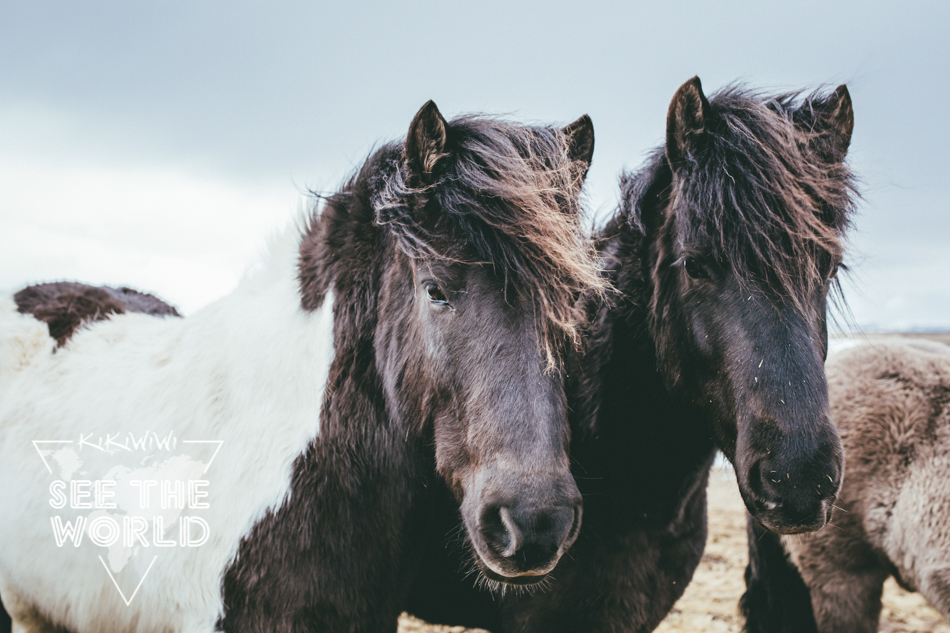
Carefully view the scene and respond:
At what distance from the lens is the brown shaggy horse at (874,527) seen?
10.9 ft

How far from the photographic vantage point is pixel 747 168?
6.89ft

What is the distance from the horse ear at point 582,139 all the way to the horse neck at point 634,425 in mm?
502

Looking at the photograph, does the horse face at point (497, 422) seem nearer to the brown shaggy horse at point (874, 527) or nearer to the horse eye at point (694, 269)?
the horse eye at point (694, 269)

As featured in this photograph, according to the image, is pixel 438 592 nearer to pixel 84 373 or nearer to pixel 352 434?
pixel 352 434

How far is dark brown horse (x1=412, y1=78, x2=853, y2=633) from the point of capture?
5.96 feet

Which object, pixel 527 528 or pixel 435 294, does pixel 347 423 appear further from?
pixel 527 528

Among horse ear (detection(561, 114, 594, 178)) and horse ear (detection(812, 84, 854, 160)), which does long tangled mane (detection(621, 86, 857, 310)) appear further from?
horse ear (detection(561, 114, 594, 178))

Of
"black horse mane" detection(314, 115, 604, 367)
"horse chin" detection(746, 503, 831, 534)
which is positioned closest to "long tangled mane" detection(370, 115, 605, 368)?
"black horse mane" detection(314, 115, 604, 367)

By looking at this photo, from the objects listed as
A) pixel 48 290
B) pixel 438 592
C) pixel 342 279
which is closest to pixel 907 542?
pixel 438 592

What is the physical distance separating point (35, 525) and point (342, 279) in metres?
1.75

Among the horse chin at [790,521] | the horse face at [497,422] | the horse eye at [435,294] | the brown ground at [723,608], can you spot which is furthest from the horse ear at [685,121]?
the brown ground at [723,608]

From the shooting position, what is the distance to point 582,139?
2250mm

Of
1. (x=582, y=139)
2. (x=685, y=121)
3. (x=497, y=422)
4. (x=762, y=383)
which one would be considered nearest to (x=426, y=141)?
(x=582, y=139)

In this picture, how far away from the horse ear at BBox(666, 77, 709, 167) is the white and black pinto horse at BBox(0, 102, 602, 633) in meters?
0.35
